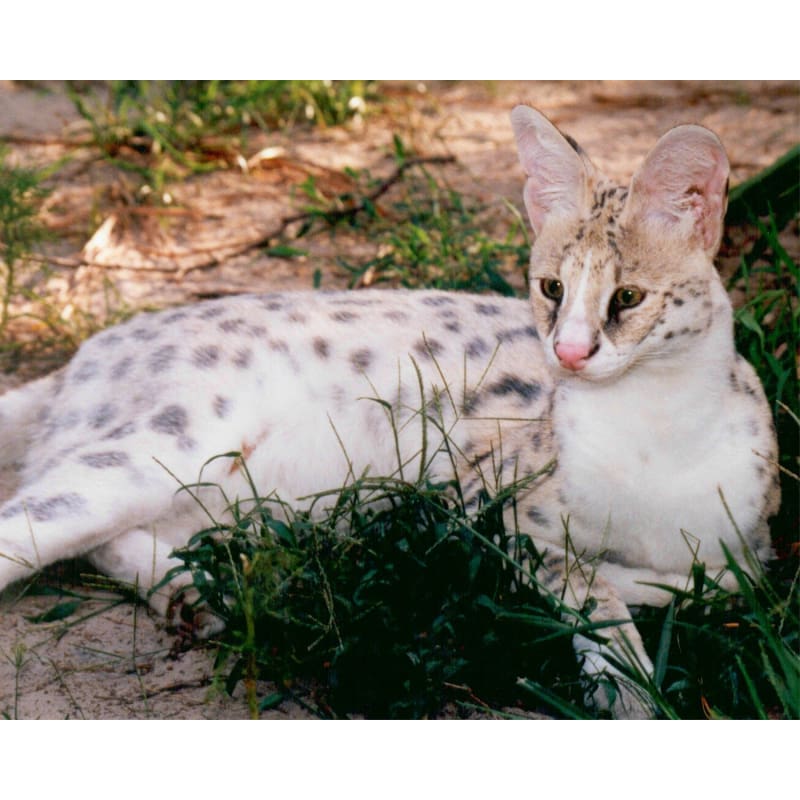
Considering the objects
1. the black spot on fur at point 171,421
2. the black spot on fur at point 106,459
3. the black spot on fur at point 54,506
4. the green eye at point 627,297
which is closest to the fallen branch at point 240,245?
the black spot on fur at point 171,421

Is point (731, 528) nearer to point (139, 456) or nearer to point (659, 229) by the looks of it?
point (659, 229)

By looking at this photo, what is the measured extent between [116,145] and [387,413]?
272 cm

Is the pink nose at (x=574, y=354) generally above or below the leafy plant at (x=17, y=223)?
above

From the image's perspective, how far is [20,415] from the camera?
3.79 m

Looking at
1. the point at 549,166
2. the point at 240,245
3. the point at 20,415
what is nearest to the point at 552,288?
the point at 549,166

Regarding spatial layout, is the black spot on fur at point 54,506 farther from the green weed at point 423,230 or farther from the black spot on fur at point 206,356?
the green weed at point 423,230

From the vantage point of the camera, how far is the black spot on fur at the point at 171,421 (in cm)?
343

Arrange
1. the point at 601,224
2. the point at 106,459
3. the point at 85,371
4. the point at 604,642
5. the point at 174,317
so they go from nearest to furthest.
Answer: the point at 604,642 < the point at 601,224 < the point at 106,459 < the point at 85,371 < the point at 174,317

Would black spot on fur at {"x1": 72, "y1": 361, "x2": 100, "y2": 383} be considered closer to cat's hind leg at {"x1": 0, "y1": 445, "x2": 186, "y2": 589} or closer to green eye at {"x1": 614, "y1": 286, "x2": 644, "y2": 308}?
cat's hind leg at {"x1": 0, "y1": 445, "x2": 186, "y2": 589}

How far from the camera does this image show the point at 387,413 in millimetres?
3580

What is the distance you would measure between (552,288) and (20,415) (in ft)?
5.76

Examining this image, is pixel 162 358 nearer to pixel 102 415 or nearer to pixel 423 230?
pixel 102 415

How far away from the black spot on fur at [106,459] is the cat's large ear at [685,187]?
1.49m

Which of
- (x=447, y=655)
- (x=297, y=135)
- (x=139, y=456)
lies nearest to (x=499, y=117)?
(x=297, y=135)
